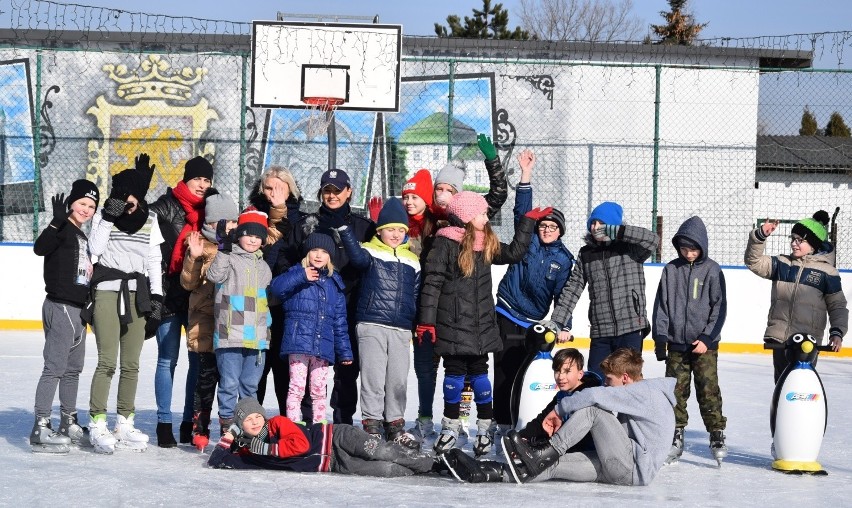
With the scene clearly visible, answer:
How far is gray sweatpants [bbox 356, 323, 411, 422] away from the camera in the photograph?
600 centimetres

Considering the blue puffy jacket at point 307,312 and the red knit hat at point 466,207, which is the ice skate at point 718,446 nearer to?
the red knit hat at point 466,207

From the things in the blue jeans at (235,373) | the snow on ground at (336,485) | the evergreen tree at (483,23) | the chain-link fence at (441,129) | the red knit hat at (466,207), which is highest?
the evergreen tree at (483,23)

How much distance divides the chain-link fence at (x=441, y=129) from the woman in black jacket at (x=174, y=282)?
8861mm

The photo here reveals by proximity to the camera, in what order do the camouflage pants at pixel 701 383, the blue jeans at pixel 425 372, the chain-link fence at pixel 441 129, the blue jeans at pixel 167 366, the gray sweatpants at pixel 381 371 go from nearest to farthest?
1. the gray sweatpants at pixel 381 371
2. the blue jeans at pixel 167 366
3. the camouflage pants at pixel 701 383
4. the blue jeans at pixel 425 372
5. the chain-link fence at pixel 441 129

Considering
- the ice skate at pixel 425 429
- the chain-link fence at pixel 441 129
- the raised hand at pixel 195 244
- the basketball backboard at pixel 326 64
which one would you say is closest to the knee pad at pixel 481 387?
the ice skate at pixel 425 429

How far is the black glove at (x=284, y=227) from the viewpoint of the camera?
6266mm

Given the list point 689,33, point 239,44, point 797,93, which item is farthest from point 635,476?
point 689,33

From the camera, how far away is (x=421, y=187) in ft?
21.0

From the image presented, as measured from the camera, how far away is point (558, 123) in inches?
679

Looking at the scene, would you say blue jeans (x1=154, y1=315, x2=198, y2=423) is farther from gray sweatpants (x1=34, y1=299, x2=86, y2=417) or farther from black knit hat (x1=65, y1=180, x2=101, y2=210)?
black knit hat (x1=65, y1=180, x2=101, y2=210)

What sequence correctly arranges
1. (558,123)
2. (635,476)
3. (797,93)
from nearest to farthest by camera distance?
(635,476) < (797,93) < (558,123)

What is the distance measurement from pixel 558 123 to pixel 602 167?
4.71ft

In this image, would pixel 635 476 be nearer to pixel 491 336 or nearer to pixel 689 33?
pixel 491 336

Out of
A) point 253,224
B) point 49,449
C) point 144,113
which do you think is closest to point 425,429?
point 253,224
